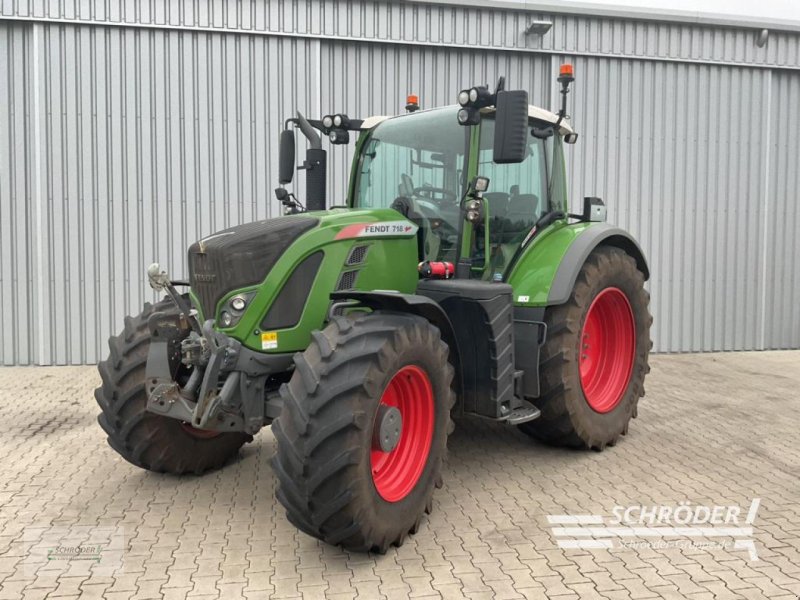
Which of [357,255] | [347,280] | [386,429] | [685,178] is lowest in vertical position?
[386,429]

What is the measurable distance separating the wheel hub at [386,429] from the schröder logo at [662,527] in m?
1.01

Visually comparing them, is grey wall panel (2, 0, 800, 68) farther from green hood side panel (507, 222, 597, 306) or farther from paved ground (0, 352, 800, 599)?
paved ground (0, 352, 800, 599)

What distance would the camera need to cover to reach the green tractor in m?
3.17

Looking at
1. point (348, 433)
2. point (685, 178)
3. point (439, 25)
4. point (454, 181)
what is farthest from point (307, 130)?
point (685, 178)

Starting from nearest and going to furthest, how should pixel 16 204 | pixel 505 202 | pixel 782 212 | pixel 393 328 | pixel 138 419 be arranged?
pixel 393 328 < pixel 138 419 < pixel 505 202 < pixel 16 204 < pixel 782 212

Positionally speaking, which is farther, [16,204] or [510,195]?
[16,204]

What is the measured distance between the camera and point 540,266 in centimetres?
473

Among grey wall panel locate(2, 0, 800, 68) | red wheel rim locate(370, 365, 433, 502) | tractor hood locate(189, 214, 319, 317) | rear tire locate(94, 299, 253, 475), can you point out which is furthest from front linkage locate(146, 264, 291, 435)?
grey wall panel locate(2, 0, 800, 68)

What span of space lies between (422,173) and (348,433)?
2205 mm

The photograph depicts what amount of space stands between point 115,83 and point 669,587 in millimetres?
7826

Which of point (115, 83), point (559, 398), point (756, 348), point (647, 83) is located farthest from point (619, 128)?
point (115, 83)

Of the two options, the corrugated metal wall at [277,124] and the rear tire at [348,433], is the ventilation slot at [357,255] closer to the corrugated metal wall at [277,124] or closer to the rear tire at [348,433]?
the rear tire at [348,433]

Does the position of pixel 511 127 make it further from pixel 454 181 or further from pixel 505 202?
pixel 505 202

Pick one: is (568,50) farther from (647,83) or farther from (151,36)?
(151,36)
